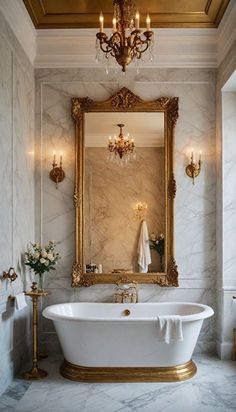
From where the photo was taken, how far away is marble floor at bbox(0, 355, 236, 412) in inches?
132

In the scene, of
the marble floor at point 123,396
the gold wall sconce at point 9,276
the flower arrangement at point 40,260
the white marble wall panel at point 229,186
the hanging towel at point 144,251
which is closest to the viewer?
the marble floor at point 123,396

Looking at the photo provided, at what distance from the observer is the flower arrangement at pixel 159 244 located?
477cm

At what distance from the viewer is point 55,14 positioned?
14.4ft

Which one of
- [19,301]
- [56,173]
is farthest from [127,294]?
[56,173]

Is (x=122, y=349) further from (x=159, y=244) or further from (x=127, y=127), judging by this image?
(x=127, y=127)

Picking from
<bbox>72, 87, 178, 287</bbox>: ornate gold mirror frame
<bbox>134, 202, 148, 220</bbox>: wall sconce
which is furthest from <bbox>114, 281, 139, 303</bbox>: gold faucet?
<bbox>134, 202, 148, 220</bbox>: wall sconce

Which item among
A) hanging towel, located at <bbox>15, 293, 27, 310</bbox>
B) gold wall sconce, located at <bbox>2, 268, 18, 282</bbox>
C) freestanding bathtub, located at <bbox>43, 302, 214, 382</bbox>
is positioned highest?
gold wall sconce, located at <bbox>2, 268, 18, 282</bbox>

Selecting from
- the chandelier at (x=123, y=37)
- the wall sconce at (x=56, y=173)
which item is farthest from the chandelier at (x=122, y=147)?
the chandelier at (x=123, y=37)

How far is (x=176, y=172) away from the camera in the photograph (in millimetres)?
4832

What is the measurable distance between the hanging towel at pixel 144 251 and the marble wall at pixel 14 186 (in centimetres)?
106

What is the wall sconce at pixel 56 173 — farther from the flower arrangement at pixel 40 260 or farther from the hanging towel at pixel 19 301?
the hanging towel at pixel 19 301

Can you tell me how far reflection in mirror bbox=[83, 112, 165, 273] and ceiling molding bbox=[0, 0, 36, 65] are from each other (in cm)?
89

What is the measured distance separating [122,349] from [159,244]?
1214 mm

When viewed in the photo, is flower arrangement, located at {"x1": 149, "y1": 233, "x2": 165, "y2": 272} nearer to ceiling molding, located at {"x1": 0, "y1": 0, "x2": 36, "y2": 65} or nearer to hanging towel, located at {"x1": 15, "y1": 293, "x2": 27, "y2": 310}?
hanging towel, located at {"x1": 15, "y1": 293, "x2": 27, "y2": 310}
